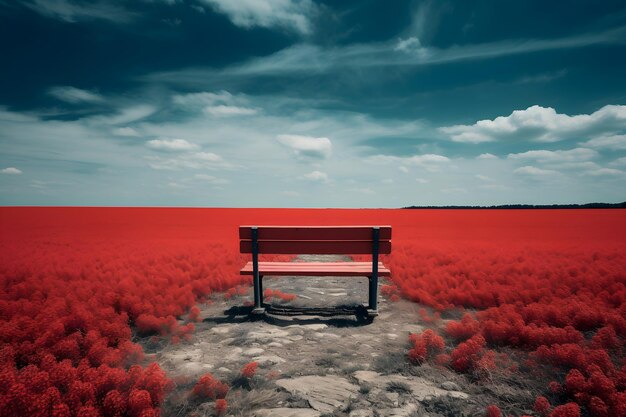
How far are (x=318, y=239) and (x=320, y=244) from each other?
0.32 ft

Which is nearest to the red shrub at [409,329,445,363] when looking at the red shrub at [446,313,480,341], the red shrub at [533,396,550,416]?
the red shrub at [446,313,480,341]

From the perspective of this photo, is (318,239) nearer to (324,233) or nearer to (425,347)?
(324,233)

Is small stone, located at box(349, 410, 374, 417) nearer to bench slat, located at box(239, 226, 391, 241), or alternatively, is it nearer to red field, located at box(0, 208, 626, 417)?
red field, located at box(0, 208, 626, 417)

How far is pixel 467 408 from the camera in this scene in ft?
9.55

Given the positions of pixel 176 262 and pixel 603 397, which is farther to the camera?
pixel 176 262

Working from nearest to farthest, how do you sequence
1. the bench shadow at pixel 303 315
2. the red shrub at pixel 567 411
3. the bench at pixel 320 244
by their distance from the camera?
1. the red shrub at pixel 567 411
2. the bench shadow at pixel 303 315
3. the bench at pixel 320 244

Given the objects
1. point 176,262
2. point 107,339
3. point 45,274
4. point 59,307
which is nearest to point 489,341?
point 107,339

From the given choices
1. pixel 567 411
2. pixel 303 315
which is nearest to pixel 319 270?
pixel 303 315

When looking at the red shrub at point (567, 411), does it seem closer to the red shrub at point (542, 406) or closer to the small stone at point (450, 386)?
A: the red shrub at point (542, 406)

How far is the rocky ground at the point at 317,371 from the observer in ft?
9.53

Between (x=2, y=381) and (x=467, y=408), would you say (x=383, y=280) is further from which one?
(x=2, y=381)

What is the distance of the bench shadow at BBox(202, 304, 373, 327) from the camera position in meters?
5.28

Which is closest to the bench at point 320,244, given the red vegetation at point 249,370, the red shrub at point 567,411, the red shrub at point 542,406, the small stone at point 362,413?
the red vegetation at point 249,370

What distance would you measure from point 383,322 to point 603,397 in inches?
112
